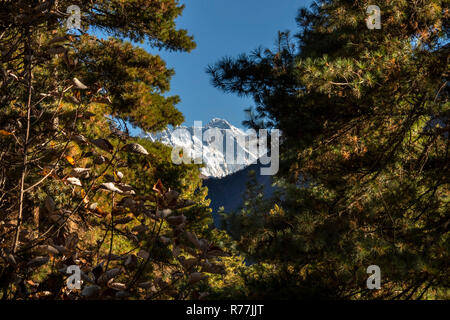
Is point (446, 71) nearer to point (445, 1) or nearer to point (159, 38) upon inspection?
point (445, 1)

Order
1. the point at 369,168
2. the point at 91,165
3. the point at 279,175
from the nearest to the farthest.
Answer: the point at 91,165 < the point at 369,168 < the point at 279,175

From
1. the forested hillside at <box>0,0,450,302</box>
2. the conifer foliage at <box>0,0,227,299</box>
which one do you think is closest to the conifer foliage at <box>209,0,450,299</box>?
the forested hillside at <box>0,0,450,302</box>

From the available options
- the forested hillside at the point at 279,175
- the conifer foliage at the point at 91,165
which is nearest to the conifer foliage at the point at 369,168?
the forested hillside at the point at 279,175

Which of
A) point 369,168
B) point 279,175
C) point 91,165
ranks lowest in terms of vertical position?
point 91,165

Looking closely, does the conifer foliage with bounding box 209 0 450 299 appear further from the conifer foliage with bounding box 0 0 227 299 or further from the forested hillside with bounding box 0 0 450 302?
the conifer foliage with bounding box 0 0 227 299

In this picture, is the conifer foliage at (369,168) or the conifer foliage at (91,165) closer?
the conifer foliage at (91,165)

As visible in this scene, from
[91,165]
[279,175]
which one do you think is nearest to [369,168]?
[279,175]

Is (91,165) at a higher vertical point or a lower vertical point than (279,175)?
lower

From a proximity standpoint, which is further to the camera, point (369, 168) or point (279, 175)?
point (279, 175)

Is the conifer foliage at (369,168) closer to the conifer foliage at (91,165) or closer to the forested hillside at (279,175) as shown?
the forested hillside at (279,175)

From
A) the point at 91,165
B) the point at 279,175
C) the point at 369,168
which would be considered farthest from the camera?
the point at 279,175

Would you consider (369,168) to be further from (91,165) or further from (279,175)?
(91,165)
